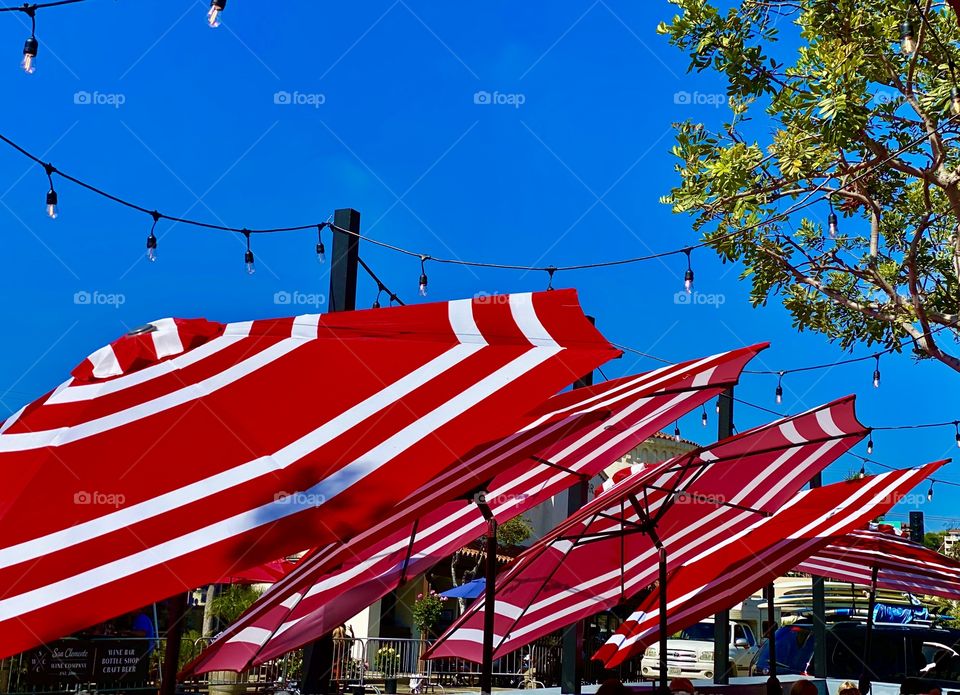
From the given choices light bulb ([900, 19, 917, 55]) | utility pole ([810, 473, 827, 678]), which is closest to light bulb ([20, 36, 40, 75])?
light bulb ([900, 19, 917, 55])

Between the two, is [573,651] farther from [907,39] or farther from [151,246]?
[907,39]

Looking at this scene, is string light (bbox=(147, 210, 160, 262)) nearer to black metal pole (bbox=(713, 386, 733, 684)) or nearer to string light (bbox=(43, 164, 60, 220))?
string light (bbox=(43, 164, 60, 220))

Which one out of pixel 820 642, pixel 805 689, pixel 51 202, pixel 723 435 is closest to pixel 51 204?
pixel 51 202

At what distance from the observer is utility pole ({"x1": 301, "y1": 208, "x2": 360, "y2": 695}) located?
7.16 meters

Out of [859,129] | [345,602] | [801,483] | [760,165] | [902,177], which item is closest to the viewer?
[345,602]

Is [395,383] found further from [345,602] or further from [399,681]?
[399,681]

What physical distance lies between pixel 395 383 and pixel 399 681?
1848cm

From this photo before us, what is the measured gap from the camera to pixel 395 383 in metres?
4.60

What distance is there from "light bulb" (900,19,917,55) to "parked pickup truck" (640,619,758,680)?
52.4ft

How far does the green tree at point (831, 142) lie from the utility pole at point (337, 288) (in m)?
3.90

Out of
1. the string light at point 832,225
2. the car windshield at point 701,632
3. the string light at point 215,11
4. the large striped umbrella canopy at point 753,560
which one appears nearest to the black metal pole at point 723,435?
the string light at point 832,225

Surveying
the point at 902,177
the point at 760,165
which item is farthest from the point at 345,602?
the point at 902,177

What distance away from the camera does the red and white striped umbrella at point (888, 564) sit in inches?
360

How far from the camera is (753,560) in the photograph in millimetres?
7535
